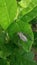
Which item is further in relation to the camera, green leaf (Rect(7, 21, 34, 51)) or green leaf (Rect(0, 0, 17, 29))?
green leaf (Rect(7, 21, 34, 51))

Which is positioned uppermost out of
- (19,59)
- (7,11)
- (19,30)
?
(7,11)

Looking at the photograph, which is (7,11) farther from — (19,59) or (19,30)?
(19,59)

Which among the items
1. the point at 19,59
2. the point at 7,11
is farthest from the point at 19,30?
the point at 19,59

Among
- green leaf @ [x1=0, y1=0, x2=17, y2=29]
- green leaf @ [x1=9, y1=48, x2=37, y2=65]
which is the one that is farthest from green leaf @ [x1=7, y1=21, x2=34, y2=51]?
green leaf @ [x1=9, y1=48, x2=37, y2=65]

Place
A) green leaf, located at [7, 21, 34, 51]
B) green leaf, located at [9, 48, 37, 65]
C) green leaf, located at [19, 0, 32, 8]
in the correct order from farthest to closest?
green leaf, located at [9, 48, 37, 65] < green leaf, located at [19, 0, 32, 8] < green leaf, located at [7, 21, 34, 51]

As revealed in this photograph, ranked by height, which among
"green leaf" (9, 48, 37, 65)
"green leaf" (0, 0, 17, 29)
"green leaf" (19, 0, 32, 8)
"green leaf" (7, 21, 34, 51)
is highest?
Answer: "green leaf" (0, 0, 17, 29)

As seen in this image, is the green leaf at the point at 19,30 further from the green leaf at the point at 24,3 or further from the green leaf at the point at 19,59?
the green leaf at the point at 19,59

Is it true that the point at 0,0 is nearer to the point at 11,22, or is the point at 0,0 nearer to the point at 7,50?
the point at 11,22

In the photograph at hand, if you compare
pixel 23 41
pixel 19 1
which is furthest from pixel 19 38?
pixel 19 1

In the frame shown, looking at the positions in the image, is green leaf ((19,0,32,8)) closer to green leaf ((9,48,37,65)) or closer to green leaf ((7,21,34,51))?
green leaf ((7,21,34,51))
